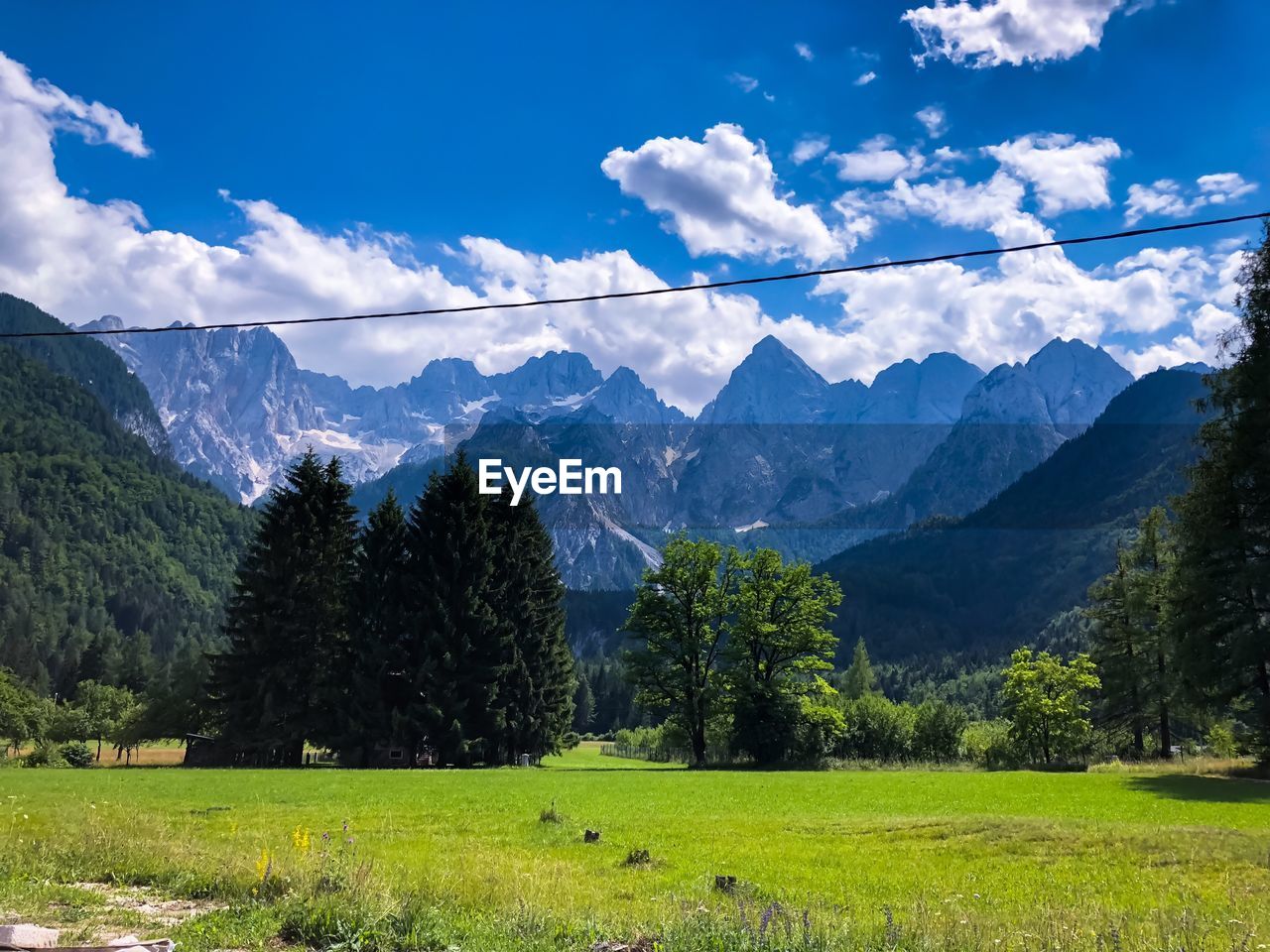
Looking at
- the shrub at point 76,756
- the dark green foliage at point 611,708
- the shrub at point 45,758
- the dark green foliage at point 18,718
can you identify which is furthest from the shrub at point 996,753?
the dark green foliage at point 611,708

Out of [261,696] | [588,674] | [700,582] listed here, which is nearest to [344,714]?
[261,696]

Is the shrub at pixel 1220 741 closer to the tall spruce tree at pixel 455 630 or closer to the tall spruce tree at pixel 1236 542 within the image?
the tall spruce tree at pixel 1236 542

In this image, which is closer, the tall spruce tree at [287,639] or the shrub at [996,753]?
the tall spruce tree at [287,639]

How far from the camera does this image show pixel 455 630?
45.8 m

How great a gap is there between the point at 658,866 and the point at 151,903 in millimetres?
7173

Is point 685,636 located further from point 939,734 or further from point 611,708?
point 611,708

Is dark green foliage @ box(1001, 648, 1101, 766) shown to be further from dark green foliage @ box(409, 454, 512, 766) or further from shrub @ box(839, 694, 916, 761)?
dark green foliage @ box(409, 454, 512, 766)

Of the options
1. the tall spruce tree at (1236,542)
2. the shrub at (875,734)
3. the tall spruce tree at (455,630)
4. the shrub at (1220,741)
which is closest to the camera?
the tall spruce tree at (1236,542)

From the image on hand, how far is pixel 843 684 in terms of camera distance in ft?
342

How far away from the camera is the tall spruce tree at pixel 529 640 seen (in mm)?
49375

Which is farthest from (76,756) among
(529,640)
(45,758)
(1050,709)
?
(1050,709)

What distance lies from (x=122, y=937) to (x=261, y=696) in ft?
125

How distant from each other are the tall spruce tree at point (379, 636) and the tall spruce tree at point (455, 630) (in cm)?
70

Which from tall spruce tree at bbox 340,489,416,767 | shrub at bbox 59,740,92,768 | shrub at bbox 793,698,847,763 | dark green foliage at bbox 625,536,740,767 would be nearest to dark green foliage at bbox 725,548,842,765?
shrub at bbox 793,698,847,763
